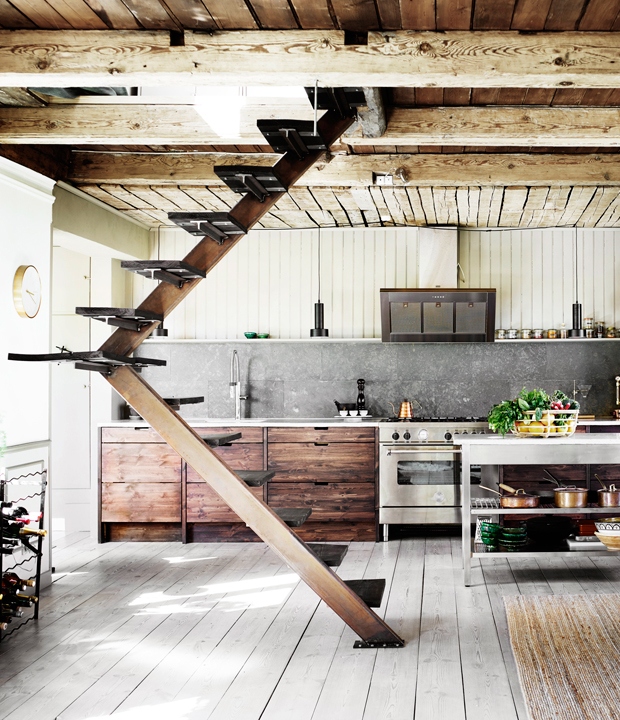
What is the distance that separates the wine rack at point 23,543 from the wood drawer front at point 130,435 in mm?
1398

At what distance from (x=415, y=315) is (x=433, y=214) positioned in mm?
909

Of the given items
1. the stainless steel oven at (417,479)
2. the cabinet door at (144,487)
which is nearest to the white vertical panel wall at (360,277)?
the stainless steel oven at (417,479)

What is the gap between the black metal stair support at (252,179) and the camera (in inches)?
122

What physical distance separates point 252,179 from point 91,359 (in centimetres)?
111

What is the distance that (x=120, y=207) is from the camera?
5.95 meters

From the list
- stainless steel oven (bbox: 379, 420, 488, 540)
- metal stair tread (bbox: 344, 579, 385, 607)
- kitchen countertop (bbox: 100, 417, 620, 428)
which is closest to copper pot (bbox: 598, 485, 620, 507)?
kitchen countertop (bbox: 100, 417, 620, 428)

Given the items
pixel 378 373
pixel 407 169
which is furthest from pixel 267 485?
pixel 407 169

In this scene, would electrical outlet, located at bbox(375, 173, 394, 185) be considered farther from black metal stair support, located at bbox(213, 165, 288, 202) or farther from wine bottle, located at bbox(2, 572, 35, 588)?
wine bottle, located at bbox(2, 572, 35, 588)

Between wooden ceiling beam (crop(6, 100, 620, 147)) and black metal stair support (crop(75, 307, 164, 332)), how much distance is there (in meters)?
1.30

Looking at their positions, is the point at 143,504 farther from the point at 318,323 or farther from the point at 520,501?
the point at 520,501

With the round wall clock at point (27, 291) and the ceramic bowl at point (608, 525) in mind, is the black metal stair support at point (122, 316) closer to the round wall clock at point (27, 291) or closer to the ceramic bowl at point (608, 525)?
the round wall clock at point (27, 291)

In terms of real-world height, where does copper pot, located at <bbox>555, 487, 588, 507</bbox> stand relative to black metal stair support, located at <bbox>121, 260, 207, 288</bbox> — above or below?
below

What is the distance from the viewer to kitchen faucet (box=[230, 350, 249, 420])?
6.65 m

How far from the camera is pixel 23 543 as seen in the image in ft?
12.6
